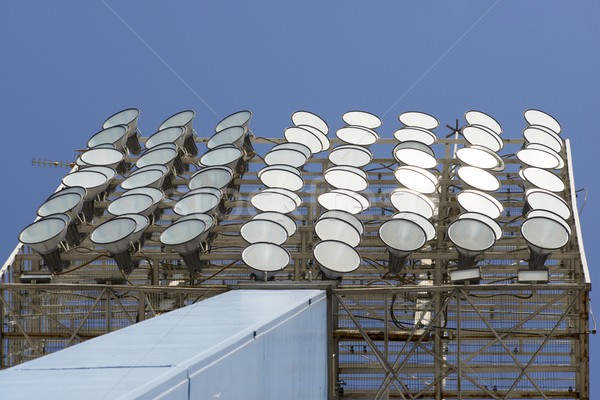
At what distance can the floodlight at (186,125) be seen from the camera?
33.9m

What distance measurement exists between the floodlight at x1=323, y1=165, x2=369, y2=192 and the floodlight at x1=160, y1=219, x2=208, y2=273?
410 centimetres

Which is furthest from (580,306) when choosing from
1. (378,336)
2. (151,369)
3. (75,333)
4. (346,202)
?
(151,369)

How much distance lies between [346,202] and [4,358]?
318 inches

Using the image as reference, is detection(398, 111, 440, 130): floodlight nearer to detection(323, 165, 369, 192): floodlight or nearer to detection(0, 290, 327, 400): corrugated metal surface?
detection(323, 165, 369, 192): floodlight

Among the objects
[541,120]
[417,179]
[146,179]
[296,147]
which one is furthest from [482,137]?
[146,179]

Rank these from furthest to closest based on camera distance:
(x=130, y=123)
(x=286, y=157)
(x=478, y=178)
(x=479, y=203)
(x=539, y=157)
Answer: (x=130, y=123) < (x=286, y=157) < (x=539, y=157) < (x=478, y=178) < (x=479, y=203)

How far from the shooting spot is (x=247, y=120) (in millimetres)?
34031

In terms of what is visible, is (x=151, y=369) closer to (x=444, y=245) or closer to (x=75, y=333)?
(x=75, y=333)

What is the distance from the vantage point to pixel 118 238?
26797mm

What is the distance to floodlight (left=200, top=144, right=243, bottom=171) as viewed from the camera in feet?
102

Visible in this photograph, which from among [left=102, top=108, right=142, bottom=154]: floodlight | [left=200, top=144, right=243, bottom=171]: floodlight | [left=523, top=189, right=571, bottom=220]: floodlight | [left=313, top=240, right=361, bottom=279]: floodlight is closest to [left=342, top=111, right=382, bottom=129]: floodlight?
[left=200, top=144, right=243, bottom=171]: floodlight

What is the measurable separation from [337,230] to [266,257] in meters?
2.04

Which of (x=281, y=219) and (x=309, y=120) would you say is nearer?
(x=281, y=219)

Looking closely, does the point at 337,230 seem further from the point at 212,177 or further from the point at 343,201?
the point at 212,177
